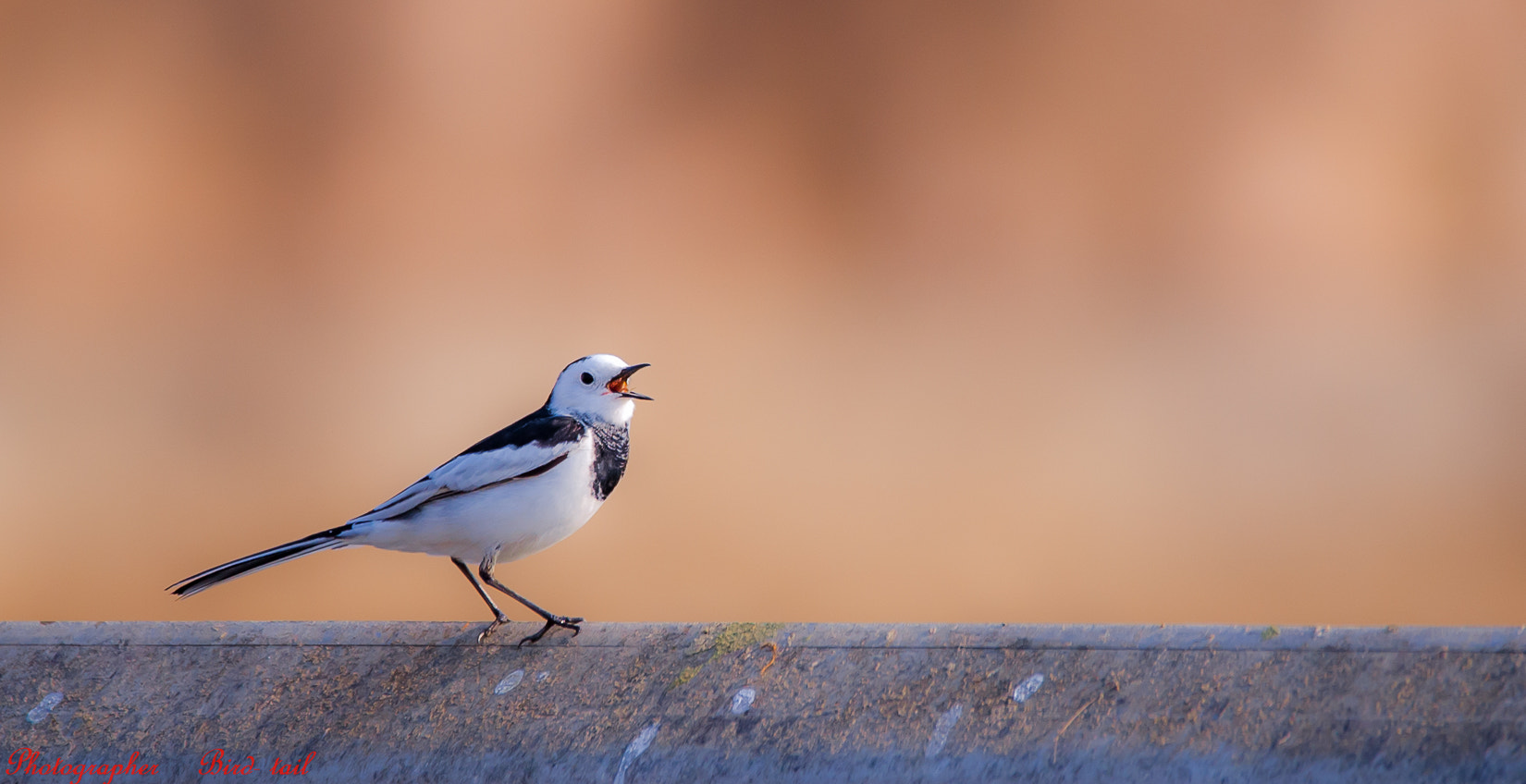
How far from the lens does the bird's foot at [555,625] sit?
2.36 meters

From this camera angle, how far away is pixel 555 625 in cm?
246

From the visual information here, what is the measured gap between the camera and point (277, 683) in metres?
2.21

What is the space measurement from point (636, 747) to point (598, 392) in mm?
1151

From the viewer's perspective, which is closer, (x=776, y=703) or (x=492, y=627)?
(x=776, y=703)

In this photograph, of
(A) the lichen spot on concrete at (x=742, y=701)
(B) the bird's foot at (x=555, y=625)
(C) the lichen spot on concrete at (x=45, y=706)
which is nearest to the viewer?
(A) the lichen spot on concrete at (x=742, y=701)

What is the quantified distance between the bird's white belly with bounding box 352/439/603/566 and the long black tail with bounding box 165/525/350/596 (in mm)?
112

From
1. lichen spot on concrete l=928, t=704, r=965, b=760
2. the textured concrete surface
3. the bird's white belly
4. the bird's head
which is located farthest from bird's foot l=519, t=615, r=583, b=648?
lichen spot on concrete l=928, t=704, r=965, b=760

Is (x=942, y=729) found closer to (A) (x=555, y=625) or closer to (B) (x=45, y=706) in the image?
(A) (x=555, y=625)

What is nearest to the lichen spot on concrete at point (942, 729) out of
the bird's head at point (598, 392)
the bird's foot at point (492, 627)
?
the bird's foot at point (492, 627)

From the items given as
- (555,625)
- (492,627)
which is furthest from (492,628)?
(555,625)

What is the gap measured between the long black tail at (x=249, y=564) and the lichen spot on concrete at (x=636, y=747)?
3.17ft

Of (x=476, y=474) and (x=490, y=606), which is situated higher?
(x=476, y=474)

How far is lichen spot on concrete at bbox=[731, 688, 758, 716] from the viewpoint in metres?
2.03
